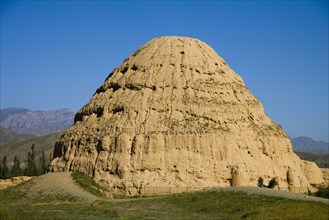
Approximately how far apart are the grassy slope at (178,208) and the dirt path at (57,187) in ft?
2.99

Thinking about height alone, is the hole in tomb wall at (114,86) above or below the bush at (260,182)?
above

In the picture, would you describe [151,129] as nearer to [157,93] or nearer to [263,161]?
[157,93]

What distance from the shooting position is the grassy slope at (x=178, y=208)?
86.3ft

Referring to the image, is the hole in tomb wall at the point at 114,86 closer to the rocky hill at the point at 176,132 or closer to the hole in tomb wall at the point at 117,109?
the rocky hill at the point at 176,132

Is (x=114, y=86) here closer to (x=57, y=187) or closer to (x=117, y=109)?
(x=117, y=109)

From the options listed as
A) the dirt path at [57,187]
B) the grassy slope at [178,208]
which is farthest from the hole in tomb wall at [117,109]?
the grassy slope at [178,208]

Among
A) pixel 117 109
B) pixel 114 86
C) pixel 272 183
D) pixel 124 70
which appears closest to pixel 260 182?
pixel 272 183

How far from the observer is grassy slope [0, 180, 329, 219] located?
86.3 feet

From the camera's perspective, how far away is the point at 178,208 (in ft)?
106

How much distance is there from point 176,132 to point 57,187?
35.8 feet

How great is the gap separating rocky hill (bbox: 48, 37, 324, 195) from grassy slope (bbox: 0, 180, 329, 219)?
18.7ft

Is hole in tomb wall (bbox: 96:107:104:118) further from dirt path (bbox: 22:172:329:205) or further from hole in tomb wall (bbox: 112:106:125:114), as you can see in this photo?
dirt path (bbox: 22:172:329:205)

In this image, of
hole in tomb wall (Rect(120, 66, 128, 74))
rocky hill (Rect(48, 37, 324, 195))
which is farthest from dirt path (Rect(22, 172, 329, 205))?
hole in tomb wall (Rect(120, 66, 128, 74))

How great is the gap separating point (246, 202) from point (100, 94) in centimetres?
2555
